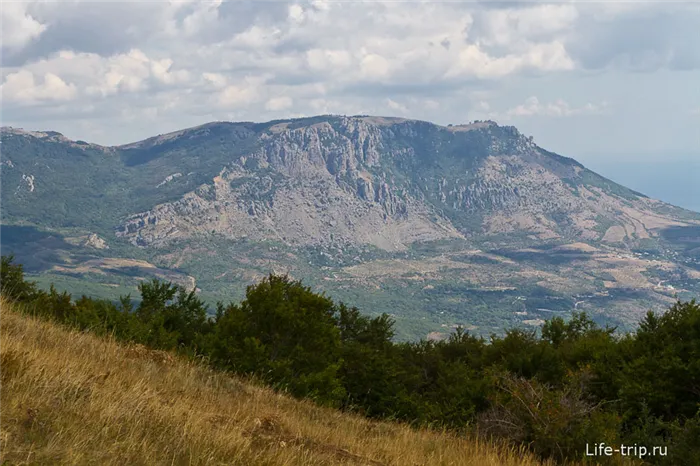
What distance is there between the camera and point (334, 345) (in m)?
37.7

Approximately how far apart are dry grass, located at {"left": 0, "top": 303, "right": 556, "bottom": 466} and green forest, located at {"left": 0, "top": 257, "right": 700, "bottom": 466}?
2532mm

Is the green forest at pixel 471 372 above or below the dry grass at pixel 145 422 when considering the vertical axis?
below

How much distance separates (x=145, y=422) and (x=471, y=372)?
40700 millimetres

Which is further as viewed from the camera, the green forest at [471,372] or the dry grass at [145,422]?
the green forest at [471,372]

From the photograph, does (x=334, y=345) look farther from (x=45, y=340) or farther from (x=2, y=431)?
(x=2, y=431)

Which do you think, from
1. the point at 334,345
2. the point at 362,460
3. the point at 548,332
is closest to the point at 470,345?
the point at 548,332

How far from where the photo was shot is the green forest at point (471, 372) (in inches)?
502

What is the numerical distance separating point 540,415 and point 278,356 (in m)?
24.3

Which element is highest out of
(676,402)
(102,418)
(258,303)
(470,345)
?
(102,418)

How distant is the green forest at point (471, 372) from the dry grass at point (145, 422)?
8.31 ft

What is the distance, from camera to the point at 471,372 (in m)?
45.4

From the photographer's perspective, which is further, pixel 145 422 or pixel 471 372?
pixel 471 372

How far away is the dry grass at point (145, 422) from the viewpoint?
6.23 metres

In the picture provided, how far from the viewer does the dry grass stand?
6234 millimetres
